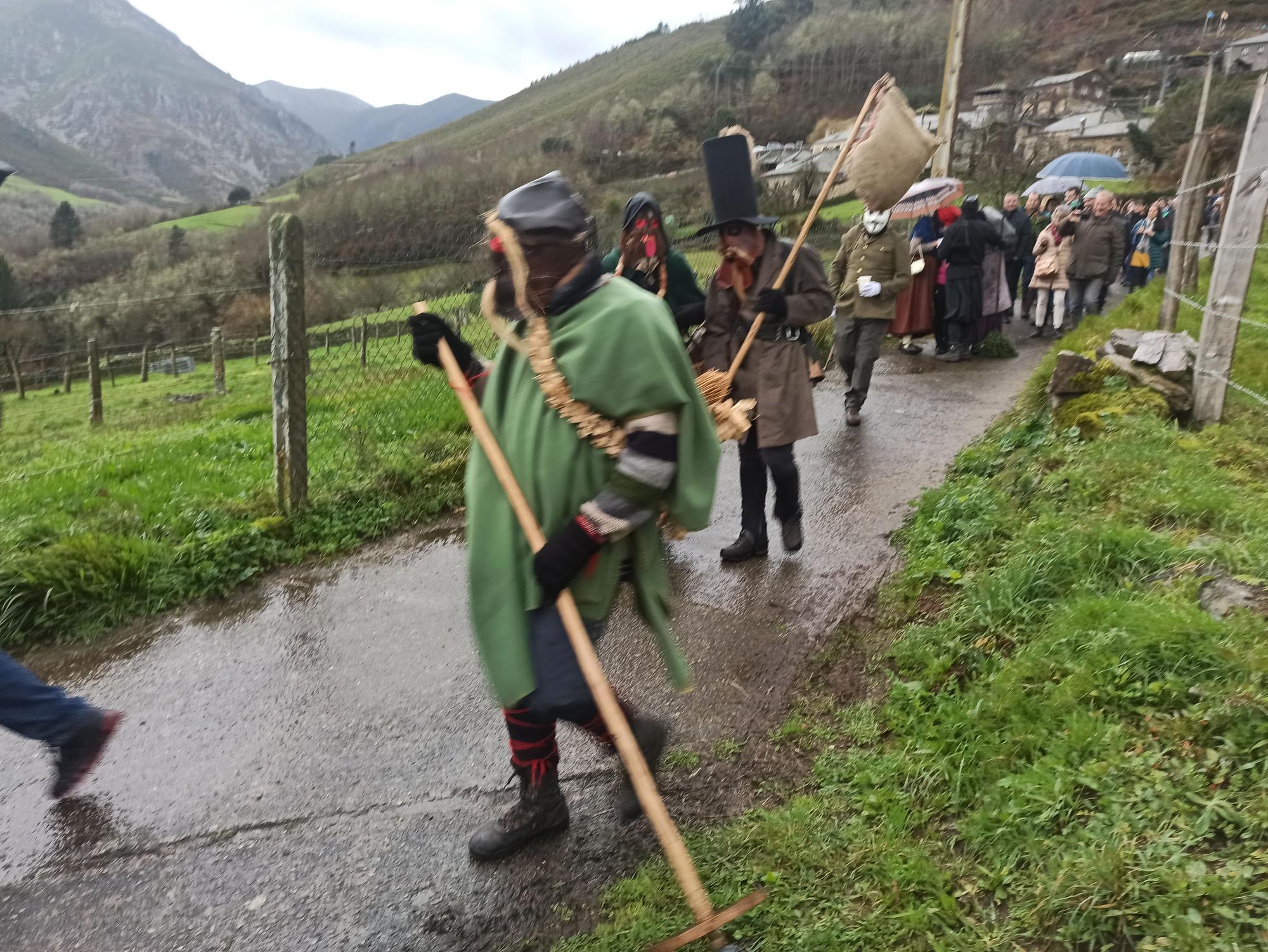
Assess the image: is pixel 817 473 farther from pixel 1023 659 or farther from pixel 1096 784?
pixel 1096 784

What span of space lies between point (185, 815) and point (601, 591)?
6.03 ft

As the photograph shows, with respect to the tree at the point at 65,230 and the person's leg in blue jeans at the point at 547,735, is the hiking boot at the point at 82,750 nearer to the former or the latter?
the person's leg in blue jeans at the point at 547,735

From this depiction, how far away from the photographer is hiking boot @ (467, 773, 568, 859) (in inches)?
102

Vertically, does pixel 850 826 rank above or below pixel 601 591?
below

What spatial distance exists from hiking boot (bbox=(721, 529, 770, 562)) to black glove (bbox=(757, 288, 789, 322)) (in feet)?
4.23

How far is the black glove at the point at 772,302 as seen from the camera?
4.14 m

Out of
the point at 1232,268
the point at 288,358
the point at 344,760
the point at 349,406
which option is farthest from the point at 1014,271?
the point at 344,760

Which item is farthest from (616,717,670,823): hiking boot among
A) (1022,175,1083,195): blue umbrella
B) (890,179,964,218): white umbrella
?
(1022,175,1083,195): blue umbrella

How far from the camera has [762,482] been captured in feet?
15.3

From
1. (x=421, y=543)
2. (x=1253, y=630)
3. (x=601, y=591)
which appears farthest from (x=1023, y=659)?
(x=421, y=543)

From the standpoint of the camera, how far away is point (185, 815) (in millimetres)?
2885

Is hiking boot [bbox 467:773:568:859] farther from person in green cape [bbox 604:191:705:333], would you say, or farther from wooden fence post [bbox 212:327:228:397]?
wooden fence post [bbox 212:327:228:397]

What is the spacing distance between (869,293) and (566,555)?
18.6ft

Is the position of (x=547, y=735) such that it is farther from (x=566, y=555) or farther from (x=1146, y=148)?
(x=1146, y=148)
